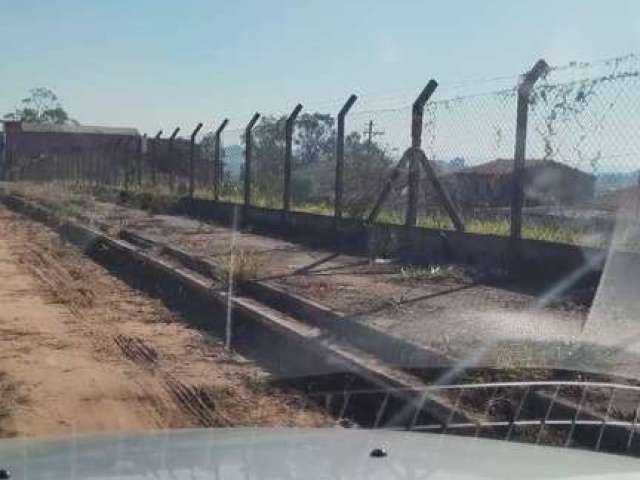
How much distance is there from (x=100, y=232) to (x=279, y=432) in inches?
643

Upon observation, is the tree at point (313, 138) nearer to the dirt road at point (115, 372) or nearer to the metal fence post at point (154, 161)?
the dirt road at point (115, 372)

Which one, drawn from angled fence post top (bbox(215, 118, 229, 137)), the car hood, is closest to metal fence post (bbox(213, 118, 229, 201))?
angled fence post top (bbox(215, 118, 229, 137))

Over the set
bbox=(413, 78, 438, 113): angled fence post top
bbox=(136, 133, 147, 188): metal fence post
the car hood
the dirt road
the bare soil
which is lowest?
the dirt road

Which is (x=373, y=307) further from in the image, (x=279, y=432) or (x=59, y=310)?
(x=279, y=432)

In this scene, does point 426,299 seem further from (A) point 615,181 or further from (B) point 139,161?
(B) point 139,161

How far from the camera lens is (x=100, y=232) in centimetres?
1936

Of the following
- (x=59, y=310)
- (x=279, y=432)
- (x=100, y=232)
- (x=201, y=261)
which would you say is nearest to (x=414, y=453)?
(x=279, y=432)

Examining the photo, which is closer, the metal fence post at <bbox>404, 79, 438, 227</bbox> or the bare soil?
the bare soil

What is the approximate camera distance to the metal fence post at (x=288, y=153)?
1744 cm

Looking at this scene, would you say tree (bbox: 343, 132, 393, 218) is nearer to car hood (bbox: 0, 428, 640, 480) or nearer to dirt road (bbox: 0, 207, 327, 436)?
dirt road (bbox: 0, 207, 327, 436)

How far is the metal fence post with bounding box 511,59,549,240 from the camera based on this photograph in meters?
10.8

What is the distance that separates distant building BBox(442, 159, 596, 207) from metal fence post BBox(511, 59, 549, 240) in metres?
0.12

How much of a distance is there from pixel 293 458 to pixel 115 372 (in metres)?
4.89

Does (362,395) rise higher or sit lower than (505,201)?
lower
